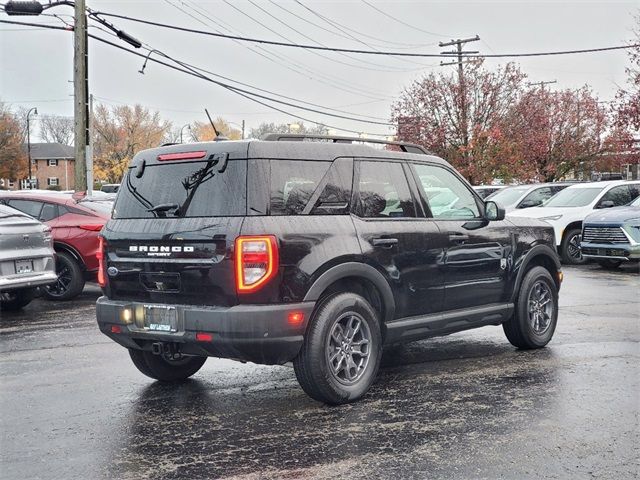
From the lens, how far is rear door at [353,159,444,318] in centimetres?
555

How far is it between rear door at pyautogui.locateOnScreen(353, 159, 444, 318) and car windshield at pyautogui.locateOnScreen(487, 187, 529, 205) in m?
13.3

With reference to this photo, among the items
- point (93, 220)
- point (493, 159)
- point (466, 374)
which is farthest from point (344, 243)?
point (493, 159)

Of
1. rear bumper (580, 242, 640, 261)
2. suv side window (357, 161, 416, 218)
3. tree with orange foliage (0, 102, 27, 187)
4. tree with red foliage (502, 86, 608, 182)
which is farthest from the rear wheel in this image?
tree with orange foliage (0, 102, 27, 187)

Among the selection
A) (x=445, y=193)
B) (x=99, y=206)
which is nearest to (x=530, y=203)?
(x=99, y=206)

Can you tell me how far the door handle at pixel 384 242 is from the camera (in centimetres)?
550

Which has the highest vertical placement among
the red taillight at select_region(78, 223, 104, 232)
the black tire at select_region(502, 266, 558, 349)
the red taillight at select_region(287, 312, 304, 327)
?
the red taillight at select_region(78, 223, 104, 232)

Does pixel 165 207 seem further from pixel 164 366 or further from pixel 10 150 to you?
pixel 10 150

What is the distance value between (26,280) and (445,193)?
5818 mm

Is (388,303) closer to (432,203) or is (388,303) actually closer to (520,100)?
(432,203)

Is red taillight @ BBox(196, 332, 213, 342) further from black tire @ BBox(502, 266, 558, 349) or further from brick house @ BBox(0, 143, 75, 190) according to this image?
brick house @ BBox(0, 143, 75, 190)

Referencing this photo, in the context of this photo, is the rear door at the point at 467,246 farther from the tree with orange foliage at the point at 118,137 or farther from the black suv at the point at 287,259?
the tree with orange foliage at the point at 118,137

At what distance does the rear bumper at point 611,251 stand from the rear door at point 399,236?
942 centimetres

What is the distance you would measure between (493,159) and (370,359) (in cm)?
2717

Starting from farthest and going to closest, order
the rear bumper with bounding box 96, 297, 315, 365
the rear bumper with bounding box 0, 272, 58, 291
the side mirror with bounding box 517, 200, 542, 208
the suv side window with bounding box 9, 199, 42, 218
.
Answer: the side mirror with bounding box 517, 200, 542, 208 < the suv side window with bounding box 9, 199, 42, 218 < the rear bumper with bounding box 0, 272, 58, 291 < the rear bumper with bounding box 96, 297, 315, 365
